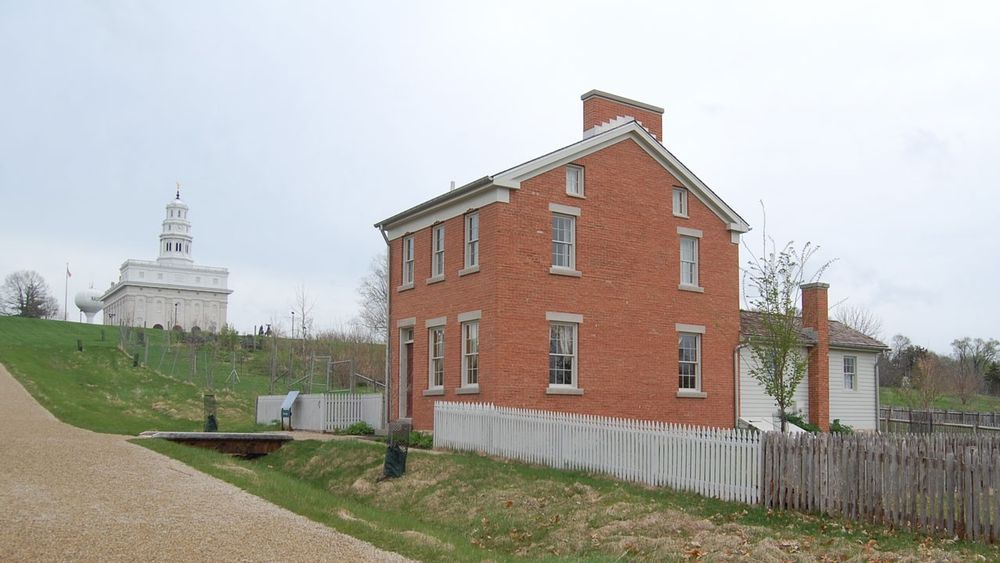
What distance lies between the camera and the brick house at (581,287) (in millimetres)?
22734

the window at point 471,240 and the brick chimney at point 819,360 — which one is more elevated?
the window at point 471,240

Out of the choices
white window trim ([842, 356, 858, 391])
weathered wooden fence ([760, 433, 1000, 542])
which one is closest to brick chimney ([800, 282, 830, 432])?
white window trim ([842, 356, 858, 391])

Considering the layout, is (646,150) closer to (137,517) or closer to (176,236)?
(137,517)

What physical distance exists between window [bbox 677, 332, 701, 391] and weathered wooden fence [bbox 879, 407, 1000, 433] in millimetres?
10419

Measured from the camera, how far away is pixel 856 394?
31484 millimetres

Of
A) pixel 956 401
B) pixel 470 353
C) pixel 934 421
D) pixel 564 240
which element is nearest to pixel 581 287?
pixel 564 240

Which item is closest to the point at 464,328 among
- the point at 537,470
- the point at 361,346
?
the point at 537,470

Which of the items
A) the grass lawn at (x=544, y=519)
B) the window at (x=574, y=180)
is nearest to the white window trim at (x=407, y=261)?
the window at (x=574, y=180)

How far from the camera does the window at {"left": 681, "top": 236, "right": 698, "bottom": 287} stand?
86.8ft

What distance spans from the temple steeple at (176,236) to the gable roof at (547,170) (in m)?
93.6

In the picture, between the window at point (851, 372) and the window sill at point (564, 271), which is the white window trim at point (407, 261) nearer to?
the window sill at point (564, 271)

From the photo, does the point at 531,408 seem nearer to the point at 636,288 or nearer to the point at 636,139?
the point at 636,288

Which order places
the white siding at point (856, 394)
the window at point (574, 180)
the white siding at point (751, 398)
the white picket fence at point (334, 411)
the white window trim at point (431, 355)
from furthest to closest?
the white siding at point (856, 394) → the white picket fence at point (334, 411) → the white siding at point (751, 398) → the white window trim at point (431, 355) → the window at point (574, 180)

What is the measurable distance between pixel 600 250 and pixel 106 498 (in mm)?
14260
